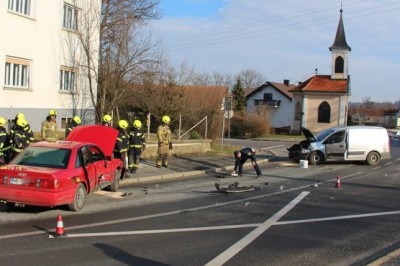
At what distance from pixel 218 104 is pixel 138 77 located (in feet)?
17.0

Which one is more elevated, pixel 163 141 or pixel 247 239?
pixel 163 141

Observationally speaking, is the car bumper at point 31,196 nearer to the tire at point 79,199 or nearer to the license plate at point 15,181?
the license plate at point 15,181

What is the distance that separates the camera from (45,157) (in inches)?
393

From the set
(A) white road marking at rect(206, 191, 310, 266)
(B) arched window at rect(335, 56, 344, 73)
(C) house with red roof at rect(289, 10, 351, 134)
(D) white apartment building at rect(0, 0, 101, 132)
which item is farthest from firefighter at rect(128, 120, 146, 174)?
(B) arched window at rect(335, 56, 344, 73)

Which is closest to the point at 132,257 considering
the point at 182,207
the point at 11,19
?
the point at 182,207

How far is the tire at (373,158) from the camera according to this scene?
2269 cm

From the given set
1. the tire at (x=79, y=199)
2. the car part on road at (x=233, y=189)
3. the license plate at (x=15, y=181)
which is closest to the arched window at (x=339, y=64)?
the car part on road at (x=233, y=189)

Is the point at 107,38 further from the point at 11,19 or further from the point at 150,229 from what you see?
the point at 150,229

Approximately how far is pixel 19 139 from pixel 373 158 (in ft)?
52.9

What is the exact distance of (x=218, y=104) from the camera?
30.6 meters

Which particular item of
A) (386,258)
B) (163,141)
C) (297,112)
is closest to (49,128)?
(163,141)

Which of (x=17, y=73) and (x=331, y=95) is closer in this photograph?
(x=17, y=73)

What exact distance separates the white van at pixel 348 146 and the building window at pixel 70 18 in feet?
41.7

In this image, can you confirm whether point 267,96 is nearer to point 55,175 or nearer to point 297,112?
point 297,112
